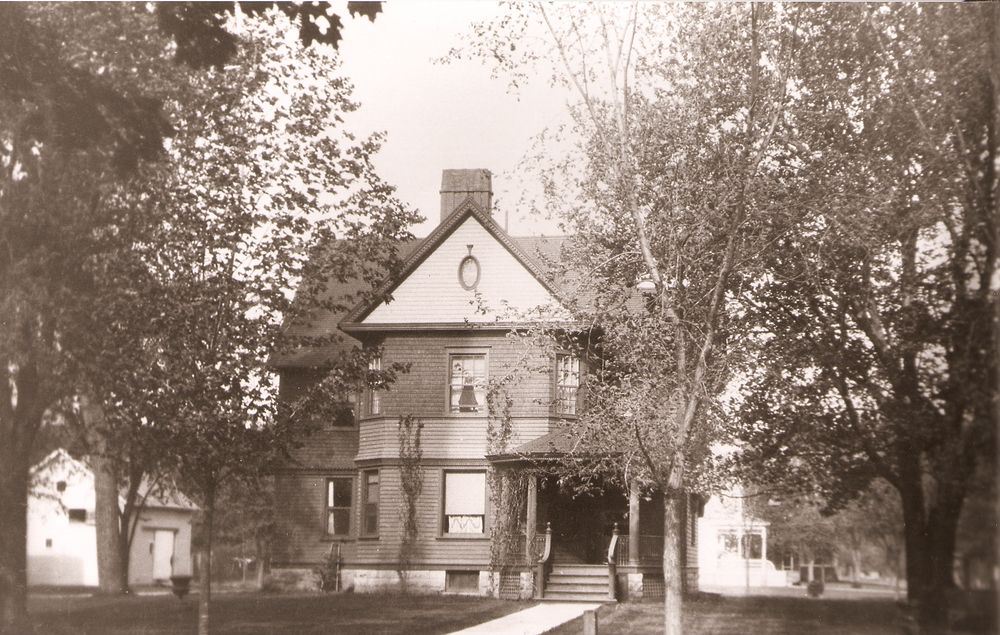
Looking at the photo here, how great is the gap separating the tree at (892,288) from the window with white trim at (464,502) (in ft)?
38.9

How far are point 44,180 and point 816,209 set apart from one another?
10.0m

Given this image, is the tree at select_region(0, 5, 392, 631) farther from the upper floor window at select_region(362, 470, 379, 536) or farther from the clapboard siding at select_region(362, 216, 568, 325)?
the upper floor window at select_region(362, 470, 379, 536)

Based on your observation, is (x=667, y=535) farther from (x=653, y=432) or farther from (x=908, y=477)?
(x=908, y=477)

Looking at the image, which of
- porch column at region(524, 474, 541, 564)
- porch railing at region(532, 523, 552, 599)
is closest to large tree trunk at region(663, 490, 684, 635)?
porch railing at region(532, 523, 552, 599)

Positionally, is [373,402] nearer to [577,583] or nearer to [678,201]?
[577,583]

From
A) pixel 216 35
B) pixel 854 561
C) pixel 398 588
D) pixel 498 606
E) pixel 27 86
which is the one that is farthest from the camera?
pixel 398 588

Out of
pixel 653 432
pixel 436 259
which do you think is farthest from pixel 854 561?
pixel 436 259

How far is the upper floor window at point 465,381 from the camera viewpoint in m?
28.0

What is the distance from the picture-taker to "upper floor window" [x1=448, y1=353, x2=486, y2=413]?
1101 inches

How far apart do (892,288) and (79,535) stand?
14.9 metres

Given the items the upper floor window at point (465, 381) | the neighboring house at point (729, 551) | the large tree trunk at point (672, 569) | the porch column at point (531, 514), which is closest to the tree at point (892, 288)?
the large tree trunk at point (672, 569)

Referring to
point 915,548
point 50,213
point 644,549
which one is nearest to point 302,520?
point 644,549

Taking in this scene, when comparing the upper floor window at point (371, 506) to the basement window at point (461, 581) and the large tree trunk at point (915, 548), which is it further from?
the large tree trunk at point (915, 548)

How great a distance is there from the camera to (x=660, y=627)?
1775 centimetres
